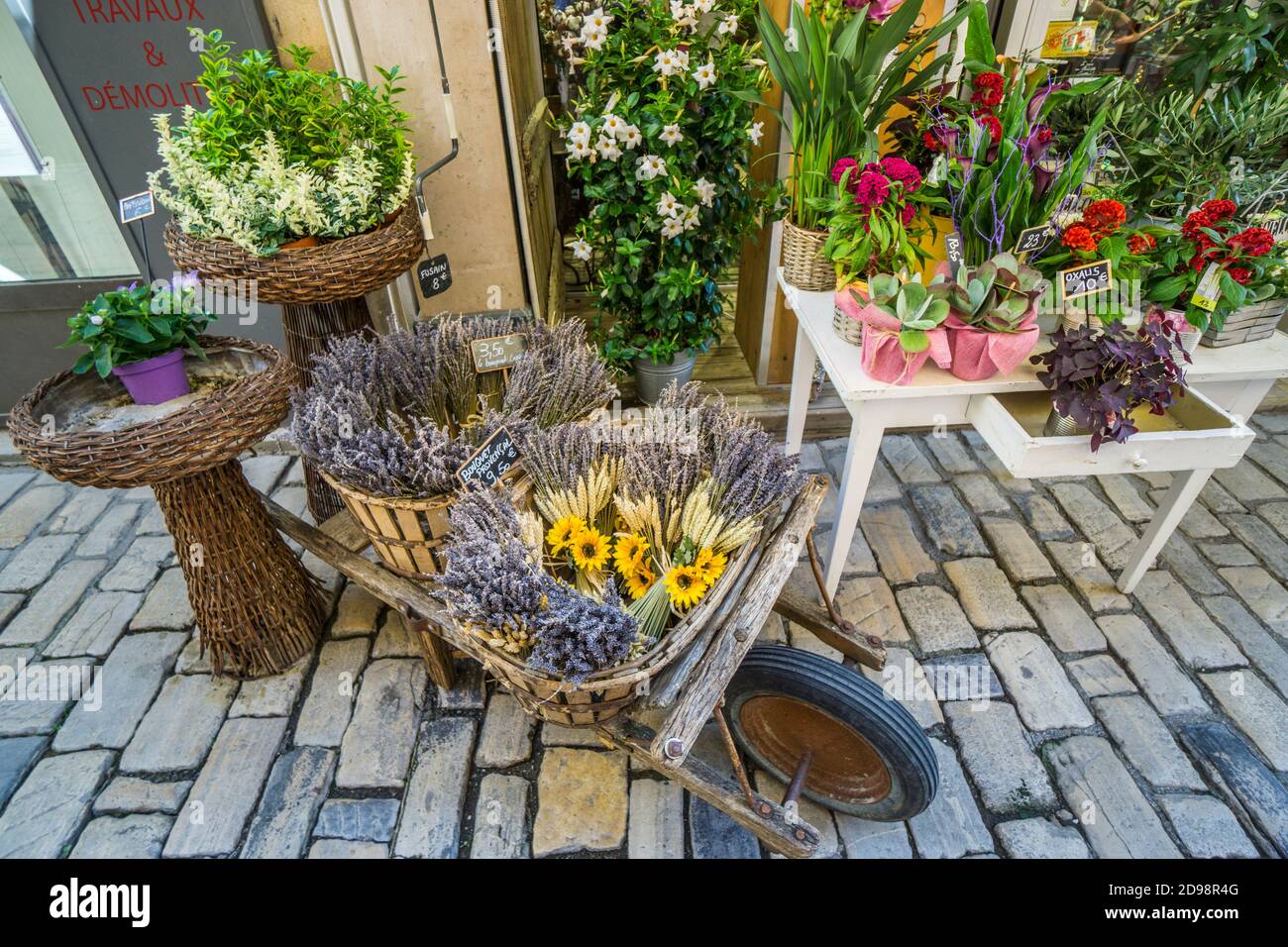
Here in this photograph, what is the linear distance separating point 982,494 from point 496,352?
88.8 inches

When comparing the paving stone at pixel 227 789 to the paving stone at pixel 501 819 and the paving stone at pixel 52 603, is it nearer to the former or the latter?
the paving stone at pixel 501 819

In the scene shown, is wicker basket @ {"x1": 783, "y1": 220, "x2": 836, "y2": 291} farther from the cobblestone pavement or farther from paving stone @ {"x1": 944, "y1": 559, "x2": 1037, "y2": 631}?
paving stone @ {"x1": 944, "y1": 559, "x2": 1037, "y2": 631}

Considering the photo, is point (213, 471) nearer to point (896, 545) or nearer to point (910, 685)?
point (910, 685)

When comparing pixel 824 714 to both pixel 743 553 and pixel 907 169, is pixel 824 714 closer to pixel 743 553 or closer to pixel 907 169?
pixel 743 553

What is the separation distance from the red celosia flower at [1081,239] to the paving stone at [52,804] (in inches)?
125

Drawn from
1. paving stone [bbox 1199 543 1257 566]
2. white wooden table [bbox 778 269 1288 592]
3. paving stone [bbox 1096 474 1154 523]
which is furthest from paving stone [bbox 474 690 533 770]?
paving stone [bbox 1199 543 1257 566]

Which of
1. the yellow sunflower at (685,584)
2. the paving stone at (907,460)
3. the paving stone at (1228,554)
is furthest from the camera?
the paving stone at (907,460)

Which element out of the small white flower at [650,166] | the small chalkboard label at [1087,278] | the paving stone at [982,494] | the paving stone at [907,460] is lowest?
the paving stone at [982,494]

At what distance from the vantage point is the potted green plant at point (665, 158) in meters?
2.43

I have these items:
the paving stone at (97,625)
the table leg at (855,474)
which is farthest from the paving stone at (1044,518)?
the paving stone at (97,625)

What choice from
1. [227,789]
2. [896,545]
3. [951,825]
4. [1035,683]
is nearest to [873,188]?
[896,545]

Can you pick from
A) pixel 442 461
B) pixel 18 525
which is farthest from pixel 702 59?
pixel 18 525

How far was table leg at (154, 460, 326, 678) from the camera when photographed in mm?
1923

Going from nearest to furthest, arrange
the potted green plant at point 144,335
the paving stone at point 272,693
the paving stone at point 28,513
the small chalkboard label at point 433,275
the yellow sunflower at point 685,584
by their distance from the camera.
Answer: the yellow sunflower at point 685,584 → the potted green plant at point 144,335 → the paving stone at point 272,693 → the small chalkboard label at point 433,275 → the paving stone at point 28,513
